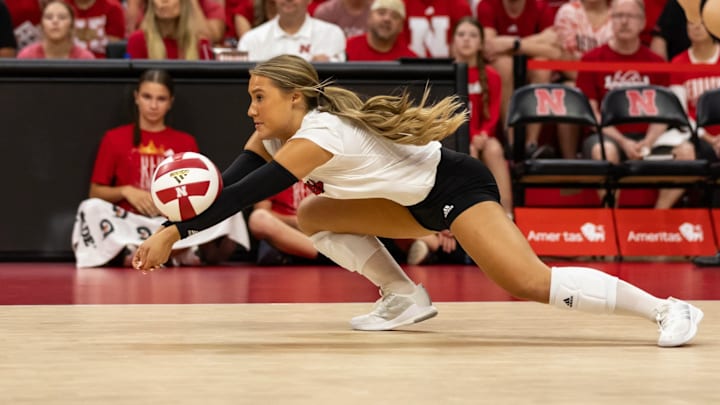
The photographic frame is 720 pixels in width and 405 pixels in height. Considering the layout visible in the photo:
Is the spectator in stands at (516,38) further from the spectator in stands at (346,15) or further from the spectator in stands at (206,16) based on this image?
the spectator in stands at (206,16)

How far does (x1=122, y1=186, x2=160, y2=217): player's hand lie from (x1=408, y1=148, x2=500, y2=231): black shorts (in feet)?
12.2

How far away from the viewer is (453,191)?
12.6 ft

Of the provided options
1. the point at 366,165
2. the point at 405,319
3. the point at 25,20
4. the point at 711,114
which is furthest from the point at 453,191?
the point at 25,20

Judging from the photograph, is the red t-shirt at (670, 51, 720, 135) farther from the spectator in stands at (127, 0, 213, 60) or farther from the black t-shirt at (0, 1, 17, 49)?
the black t-shirt at (0, 1, 17, 49)

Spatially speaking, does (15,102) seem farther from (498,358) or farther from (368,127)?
(498,358)

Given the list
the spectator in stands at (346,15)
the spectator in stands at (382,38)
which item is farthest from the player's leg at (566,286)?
the spectator in stands at (346,15)

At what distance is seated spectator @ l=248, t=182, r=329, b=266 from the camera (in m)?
7.47

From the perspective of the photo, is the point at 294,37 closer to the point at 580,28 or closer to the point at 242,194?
the point at 580,28

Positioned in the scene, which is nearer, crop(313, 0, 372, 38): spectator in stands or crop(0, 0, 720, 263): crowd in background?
crop(0, 0, 720, 263): crowd in background

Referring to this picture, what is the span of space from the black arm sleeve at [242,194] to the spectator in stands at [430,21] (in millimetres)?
5561

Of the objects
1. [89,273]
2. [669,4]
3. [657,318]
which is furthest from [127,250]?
[669,4]

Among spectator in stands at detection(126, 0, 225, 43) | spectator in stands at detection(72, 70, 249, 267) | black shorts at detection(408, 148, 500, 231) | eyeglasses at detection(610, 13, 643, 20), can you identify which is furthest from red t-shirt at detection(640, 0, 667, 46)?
black shorts at detection(408, 148, 500, 231)

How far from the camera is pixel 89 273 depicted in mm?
6746

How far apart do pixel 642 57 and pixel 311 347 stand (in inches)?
243
